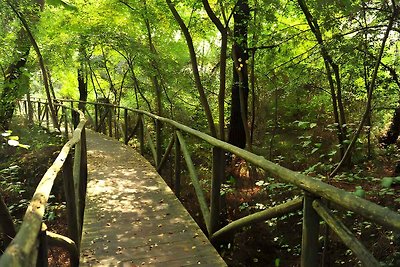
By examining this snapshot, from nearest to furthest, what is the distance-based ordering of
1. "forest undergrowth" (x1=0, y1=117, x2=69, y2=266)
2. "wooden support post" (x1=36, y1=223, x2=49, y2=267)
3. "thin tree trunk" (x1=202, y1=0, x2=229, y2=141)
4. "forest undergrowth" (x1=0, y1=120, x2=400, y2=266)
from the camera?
"wooden support post" (x1=36, y1=223, x2=49, y2=267) → "forest undergrowth" (x1=0, y1=120, x2=400, y2=266) → "thin tree trunk" (x1=202, y1=0, x2=229, y2=141) → "forest undergrowth" (x1=0, y1=117, x2=69, y2=266)

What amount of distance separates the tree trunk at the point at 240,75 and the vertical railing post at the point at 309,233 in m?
5.44

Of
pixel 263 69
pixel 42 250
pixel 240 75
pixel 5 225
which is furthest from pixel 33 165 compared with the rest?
pixel 42 250

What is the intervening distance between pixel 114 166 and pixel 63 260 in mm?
3379

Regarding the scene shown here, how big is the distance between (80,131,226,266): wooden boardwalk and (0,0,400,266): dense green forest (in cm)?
134

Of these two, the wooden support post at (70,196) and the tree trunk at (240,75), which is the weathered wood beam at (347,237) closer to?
the wooden support post at (70,196)

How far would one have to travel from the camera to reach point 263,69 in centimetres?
934

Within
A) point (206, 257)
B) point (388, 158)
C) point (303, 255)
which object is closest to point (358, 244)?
point (303, 255)

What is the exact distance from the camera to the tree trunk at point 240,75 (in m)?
7.84

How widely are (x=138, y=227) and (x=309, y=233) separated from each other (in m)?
2.52

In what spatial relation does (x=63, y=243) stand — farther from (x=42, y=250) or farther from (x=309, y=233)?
(x=309, y=233)

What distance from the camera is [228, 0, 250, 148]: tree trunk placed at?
7.84m

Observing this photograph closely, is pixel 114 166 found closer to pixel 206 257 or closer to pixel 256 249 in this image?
pixel 256 249

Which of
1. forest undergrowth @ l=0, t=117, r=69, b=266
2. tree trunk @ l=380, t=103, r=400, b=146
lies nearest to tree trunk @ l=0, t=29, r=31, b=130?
forest undergrowth @ l=0, t=117, r=69, b=266

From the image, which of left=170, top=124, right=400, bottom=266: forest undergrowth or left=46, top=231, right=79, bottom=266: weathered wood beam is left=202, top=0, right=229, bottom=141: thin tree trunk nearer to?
left=170, top=124, right=400, bottom=266: forest undergrowth
